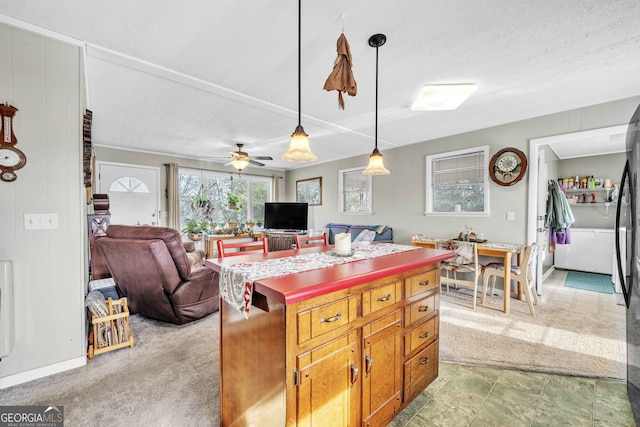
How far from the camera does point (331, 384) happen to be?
1164mm

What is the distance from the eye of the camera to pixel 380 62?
2252 mm

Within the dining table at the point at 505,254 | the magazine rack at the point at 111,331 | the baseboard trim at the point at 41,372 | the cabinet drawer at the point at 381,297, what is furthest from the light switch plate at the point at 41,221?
the dining table at the point at 505,254

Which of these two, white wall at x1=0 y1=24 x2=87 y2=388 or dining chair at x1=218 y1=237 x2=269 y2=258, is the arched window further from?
dining chair at x1=218 y1=237 x2=269 y2=258

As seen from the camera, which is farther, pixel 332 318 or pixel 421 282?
pixel 421 282

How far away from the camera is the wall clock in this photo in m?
1.77

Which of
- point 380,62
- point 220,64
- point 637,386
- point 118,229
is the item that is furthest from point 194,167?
point 637,386

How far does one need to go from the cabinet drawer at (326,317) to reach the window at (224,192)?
18.3 ft

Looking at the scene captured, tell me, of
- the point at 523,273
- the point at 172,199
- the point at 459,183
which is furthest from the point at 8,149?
the point at 459,183

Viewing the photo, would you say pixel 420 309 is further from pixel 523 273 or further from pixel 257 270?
pixel 523 273

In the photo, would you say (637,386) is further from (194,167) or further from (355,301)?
(194,167)

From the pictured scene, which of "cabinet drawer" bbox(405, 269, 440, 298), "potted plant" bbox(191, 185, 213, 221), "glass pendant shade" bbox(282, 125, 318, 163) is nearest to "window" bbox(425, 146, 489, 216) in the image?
"cabinet drawer" bbox(405, 269, 440, 298)

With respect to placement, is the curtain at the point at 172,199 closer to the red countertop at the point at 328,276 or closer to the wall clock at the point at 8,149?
the wall clock at the point at 8,149

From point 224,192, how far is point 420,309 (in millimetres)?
5919

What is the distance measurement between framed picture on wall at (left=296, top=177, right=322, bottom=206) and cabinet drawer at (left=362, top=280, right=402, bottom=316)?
5.38 metres
